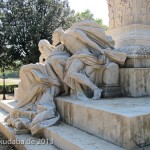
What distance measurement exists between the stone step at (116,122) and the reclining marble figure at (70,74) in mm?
755

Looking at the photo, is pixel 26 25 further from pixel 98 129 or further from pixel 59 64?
pixel 98 129

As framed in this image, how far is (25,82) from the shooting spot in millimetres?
5602

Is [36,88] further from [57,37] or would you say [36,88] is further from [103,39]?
[103,39]

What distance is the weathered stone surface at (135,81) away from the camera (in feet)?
16.9

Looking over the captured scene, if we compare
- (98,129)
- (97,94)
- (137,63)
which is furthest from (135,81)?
(98,129)

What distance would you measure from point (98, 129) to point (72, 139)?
0.38 metres

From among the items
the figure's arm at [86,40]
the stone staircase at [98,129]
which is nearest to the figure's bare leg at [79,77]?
the stone staircase at [98,129]

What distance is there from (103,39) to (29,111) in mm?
2193

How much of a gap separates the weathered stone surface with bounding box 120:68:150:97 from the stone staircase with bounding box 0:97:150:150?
4.01ft

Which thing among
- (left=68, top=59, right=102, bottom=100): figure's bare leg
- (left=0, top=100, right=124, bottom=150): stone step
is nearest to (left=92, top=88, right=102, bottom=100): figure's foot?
(left=68, top=59, right=102, bottom=100): figure's bare leg

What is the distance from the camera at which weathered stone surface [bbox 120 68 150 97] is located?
16.9ft

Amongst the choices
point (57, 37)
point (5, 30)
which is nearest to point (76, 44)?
point (57, 37)

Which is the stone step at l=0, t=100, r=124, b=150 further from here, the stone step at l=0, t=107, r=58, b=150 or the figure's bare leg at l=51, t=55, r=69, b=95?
the figure's bare leg at l=51, t=55, r=69, b=95

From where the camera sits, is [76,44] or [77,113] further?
[76,44]
